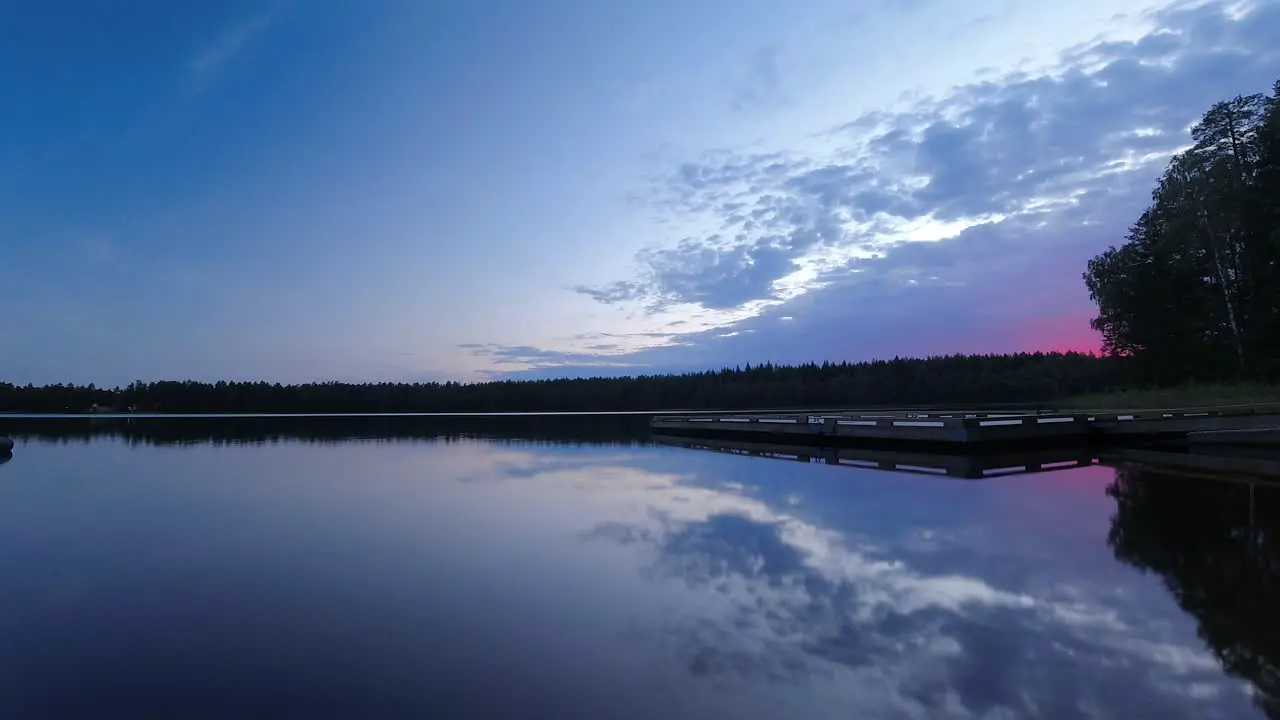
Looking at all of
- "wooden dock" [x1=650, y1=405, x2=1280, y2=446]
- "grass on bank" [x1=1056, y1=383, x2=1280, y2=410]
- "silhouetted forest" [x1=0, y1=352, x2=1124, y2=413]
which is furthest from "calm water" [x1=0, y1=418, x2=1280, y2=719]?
"silhouetted forest" [x1=0, y1=352, x2=1124, y2=413]

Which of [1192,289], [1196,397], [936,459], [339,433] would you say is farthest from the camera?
[339,433]

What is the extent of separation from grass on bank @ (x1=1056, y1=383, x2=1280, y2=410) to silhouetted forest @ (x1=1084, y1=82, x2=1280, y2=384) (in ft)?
3.50

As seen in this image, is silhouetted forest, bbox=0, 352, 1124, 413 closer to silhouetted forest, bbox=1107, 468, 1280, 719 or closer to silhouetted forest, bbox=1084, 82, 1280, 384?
silhouetted forest, bbox=1084, 82, 1280, 384

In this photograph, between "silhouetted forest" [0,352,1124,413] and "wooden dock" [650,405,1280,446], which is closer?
"wooden dock" [650,405,1280,446]

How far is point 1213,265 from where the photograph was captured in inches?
752

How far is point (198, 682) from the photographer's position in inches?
123

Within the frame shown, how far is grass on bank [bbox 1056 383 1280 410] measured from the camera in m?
15.3

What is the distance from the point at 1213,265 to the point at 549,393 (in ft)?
170

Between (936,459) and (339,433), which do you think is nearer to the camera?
(936,459)

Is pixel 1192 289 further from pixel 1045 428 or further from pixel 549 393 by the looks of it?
pixel 549 393

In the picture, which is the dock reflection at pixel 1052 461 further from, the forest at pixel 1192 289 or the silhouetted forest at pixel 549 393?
the silhouetted forest at pixel 549 393

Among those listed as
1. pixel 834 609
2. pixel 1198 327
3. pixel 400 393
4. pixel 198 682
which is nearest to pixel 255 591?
pixel 198 682

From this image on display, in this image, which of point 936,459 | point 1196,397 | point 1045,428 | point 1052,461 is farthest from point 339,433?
point 1196,397

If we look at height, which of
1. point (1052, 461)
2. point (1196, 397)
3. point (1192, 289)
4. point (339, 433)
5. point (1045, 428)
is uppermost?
point (1192, 289)
